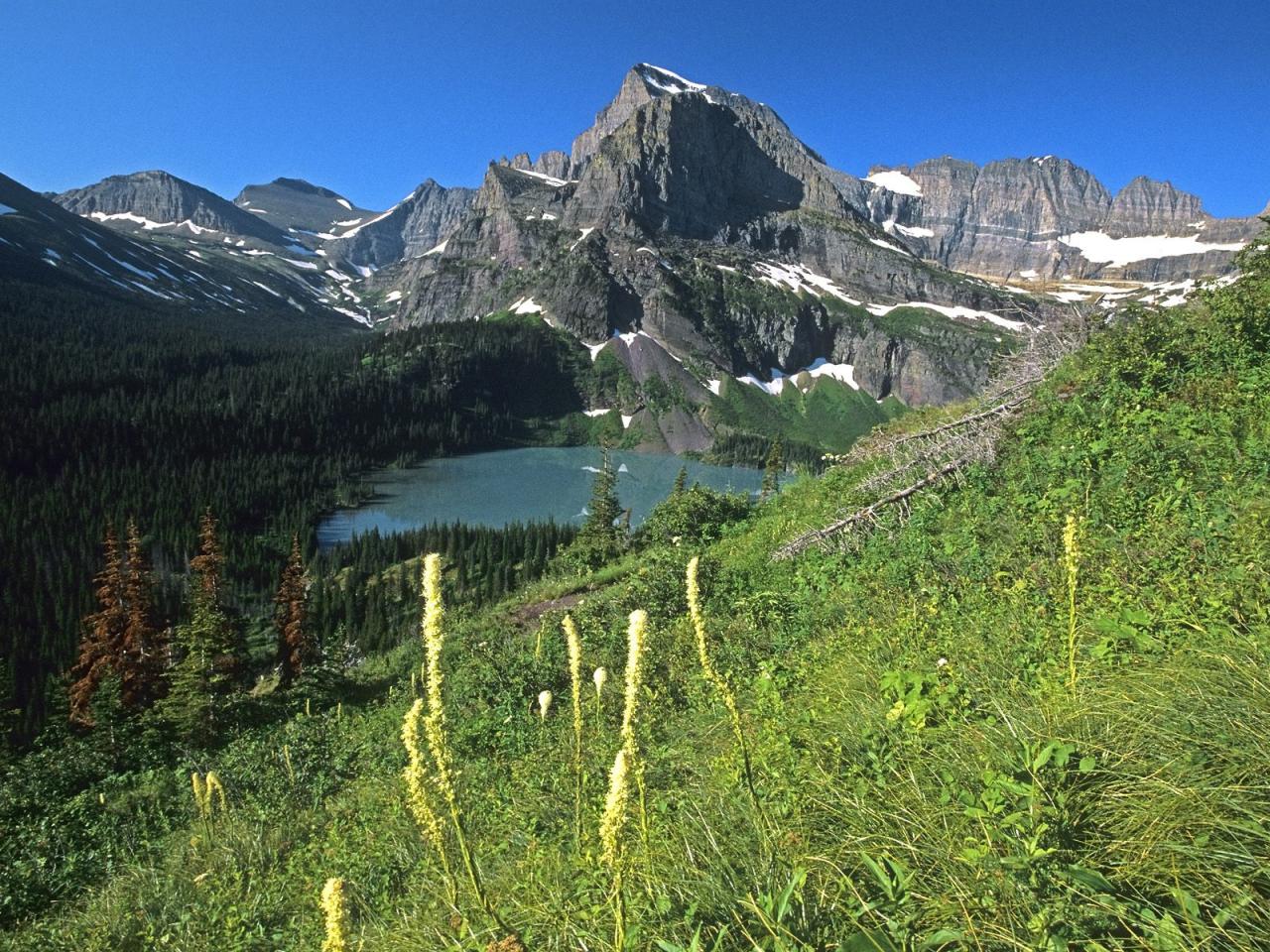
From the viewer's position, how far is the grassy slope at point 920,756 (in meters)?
2.00

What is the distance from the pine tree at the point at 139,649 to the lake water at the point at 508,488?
42.3 meters

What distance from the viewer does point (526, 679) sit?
29.8ft

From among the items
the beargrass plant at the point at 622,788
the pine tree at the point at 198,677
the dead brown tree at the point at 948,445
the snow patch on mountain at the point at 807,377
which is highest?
the snow patch on mountain at the point at 807,377

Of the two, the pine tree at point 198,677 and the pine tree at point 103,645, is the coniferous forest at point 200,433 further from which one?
the pine tree at point 198,677

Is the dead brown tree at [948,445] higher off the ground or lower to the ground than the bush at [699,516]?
higher

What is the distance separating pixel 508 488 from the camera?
10325 centimetres

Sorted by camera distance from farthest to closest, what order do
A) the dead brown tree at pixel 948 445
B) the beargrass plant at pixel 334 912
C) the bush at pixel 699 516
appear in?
the bush at pixel 699 516 < the dead brown tree at pixel 948 445 < the beargrass plant at pixel 334 912

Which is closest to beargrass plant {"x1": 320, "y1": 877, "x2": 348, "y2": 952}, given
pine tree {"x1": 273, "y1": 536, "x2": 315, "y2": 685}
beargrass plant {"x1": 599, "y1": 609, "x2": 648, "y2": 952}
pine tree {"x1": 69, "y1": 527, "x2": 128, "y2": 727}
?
beargrass plant {"x1": 599, "y1": 609, "x2": 648, "y2": 952}

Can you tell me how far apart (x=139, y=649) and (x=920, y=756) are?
33459 mm

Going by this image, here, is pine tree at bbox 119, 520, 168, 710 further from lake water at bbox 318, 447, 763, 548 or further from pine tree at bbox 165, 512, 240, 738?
lake water at bbox 318, 447, 763, 548

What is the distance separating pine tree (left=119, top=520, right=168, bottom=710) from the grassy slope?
19087 mm

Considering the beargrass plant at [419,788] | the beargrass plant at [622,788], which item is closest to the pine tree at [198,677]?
Result: the beargrass plant at [419,788]

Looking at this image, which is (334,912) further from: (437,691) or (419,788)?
(437,691)

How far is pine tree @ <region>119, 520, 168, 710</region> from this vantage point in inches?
1007
